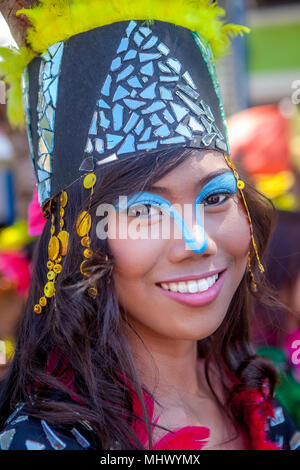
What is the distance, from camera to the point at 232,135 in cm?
341

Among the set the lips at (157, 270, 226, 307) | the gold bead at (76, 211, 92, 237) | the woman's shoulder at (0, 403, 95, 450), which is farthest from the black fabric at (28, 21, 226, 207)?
the woman's shoulder at (0, 403, 95, 450)

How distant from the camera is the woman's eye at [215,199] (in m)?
1.51

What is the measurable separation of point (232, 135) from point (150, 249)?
2.17 metres

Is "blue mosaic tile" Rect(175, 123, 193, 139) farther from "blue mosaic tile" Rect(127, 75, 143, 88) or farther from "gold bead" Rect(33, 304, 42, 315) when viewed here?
"gold bead" Rect(33, 304, 42, 315)

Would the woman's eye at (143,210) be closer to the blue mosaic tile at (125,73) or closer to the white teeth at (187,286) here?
the white teeth at (187,286)

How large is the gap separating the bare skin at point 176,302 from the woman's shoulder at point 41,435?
9.8 inches

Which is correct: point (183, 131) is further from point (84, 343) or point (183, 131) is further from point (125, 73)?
point (84, 343)

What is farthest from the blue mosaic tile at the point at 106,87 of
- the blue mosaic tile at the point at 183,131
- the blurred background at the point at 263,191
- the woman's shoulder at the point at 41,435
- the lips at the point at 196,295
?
the blurred background at the point at 263,191

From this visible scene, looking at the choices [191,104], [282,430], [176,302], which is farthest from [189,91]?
[282,430]

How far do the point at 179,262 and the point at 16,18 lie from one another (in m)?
0.83

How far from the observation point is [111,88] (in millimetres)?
1481

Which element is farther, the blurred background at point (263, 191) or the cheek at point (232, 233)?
the blurred background at point (263, 191)
